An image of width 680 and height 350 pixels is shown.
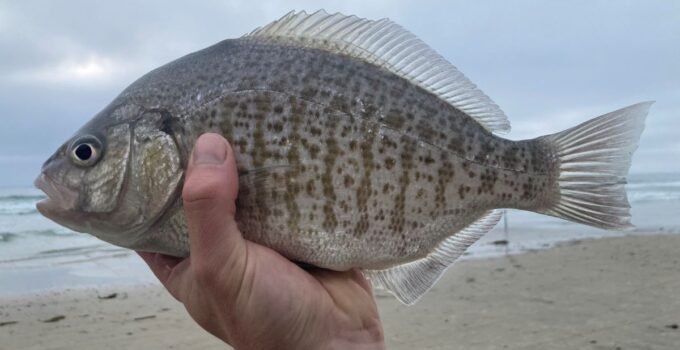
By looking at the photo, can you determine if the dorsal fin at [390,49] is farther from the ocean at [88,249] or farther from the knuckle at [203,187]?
the ocean at [88,249]

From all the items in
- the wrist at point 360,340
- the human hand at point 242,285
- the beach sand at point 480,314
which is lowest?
the beach sand at point 480,314

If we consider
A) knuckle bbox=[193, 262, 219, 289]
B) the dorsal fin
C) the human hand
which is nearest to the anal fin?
the human hand

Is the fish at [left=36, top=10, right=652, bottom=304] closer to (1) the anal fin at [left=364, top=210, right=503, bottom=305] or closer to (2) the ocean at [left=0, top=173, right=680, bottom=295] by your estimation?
(1) the anal fin at [left=364, top=210, right=503, bottom=305]

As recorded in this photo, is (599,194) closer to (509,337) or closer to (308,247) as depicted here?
(308,247)

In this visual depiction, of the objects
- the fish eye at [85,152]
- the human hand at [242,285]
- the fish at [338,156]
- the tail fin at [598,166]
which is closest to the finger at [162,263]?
the human hand at [242,285]

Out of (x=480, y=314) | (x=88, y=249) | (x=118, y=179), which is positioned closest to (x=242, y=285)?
(x=118, y=179)

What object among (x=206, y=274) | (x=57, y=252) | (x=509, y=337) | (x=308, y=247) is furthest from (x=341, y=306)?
(x=57, y=252)
